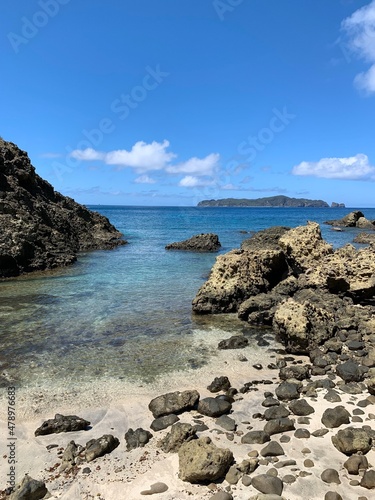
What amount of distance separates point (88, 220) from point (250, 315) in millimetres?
39386

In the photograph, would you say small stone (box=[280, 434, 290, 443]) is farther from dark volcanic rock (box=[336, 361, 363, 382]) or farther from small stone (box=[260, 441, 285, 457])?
dark volcanic rock (box=[336, 361, 363, 382])

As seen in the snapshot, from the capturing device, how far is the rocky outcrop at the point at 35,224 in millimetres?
29828

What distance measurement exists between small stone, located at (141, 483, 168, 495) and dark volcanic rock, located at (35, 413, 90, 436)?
2.87 metres

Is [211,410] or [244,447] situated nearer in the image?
[244,447]

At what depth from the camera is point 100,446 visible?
799 centimetres

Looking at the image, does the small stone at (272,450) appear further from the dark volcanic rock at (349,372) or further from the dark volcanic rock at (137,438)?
the dark volcanic rock at (349,372)

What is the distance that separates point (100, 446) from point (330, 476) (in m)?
4.53

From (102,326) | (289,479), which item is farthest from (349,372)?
(102,326)

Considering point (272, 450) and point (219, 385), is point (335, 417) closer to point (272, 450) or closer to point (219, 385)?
point (272, 450)

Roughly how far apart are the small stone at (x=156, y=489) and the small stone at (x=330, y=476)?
2.84m

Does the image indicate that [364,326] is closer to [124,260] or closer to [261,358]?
[261,358]

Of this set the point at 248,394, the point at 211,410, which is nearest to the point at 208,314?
the point at 248,394

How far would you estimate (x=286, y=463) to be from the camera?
23.8 ft

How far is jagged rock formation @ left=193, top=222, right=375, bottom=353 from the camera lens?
46.8 ft
